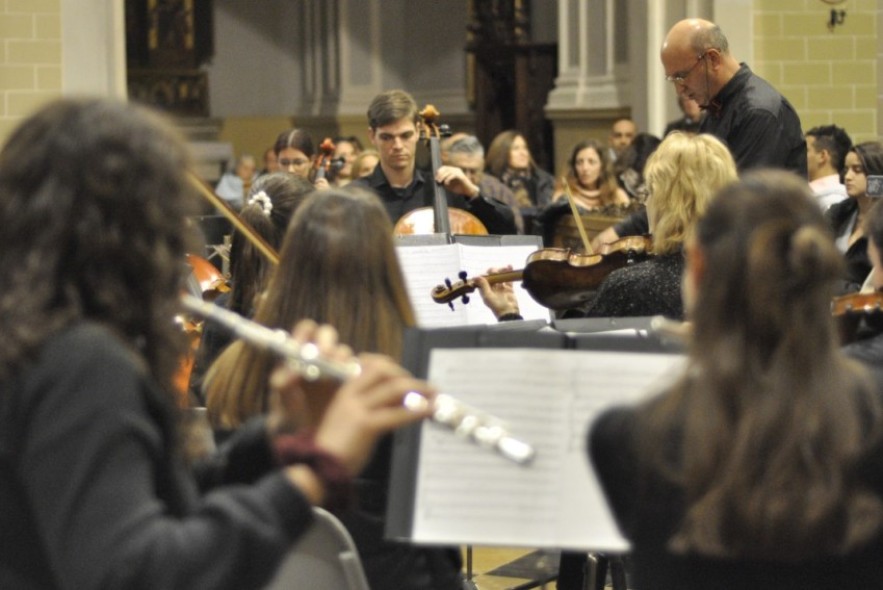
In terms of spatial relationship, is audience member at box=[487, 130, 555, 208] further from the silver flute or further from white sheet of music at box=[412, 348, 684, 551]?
the silver flute

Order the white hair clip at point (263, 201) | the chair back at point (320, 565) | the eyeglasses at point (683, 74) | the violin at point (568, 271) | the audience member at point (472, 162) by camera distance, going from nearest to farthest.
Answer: the chair back at point (320, 565) → the white hair clip at point (263, 201) → the violin at point (568, 271) → the eyeglasses at point (683, 74) → the audience member at point (472, 162)

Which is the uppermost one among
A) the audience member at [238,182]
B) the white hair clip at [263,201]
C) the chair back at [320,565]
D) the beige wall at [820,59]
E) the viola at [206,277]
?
the beige wall at [820,59]

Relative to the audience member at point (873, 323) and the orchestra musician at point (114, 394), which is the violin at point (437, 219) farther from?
the orchestra musician at point (114, 394)

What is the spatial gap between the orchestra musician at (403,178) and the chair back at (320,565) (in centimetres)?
299

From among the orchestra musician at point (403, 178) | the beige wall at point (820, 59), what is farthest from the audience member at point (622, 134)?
the orchestra musician at point (403, 178)

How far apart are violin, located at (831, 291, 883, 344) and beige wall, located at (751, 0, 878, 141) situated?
6.03 meters

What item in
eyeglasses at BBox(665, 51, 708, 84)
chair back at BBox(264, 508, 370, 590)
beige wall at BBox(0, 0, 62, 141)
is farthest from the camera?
beige wall at BBox(0, 0, 62, 141)

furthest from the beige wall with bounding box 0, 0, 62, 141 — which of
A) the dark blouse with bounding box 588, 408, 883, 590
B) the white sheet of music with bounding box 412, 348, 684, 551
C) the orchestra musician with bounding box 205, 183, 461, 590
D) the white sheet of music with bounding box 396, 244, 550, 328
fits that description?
the dark blouse with bounding box 588, 408, 883, 590

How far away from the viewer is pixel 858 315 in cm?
265

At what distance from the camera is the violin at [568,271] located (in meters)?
4.14

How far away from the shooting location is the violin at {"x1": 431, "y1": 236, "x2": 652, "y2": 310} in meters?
4.14

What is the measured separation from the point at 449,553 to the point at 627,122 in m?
7.10

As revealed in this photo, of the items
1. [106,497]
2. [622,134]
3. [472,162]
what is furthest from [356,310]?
[622,134]

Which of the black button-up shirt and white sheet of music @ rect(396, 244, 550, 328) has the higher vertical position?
the black button-up shirt
